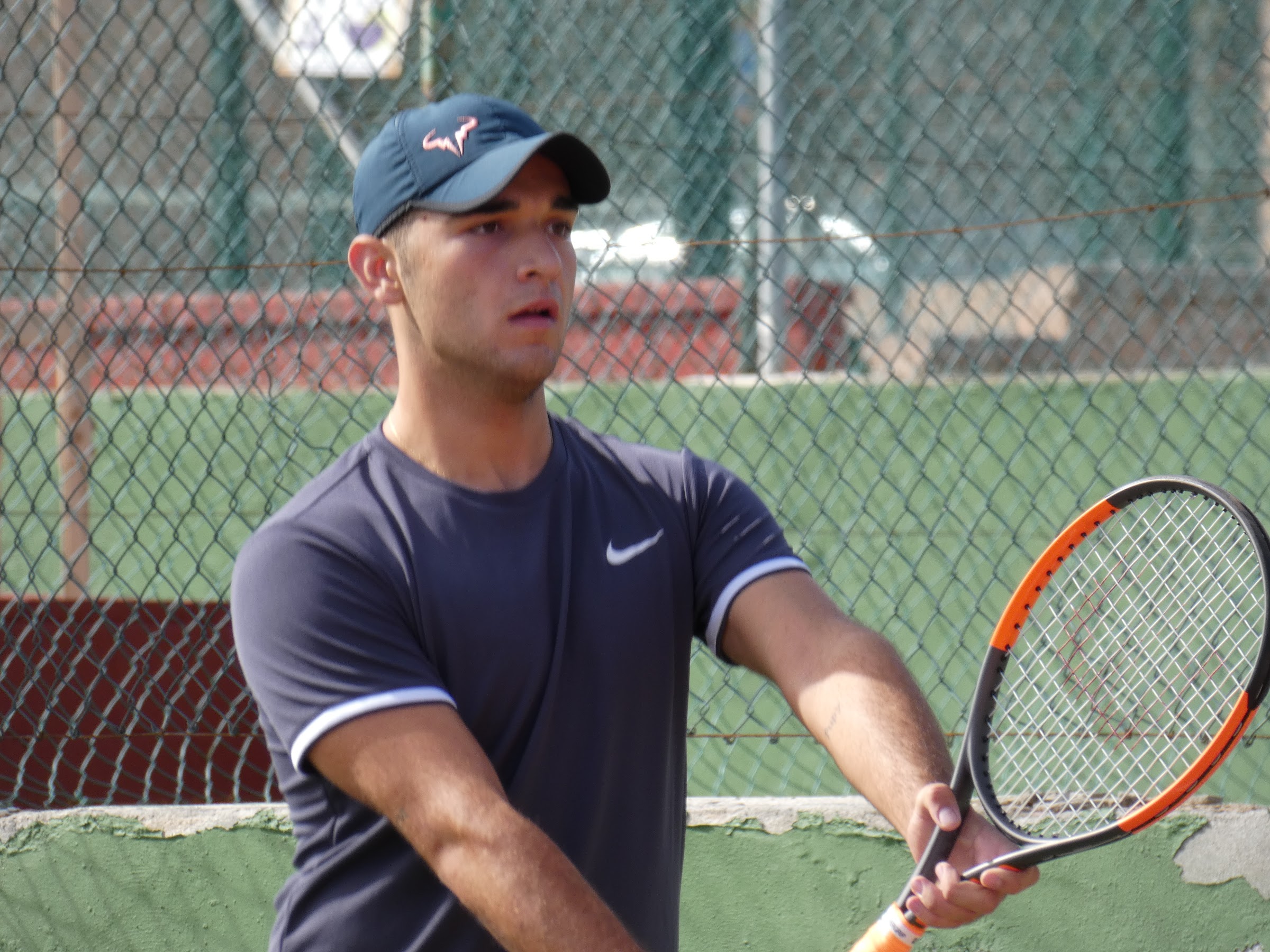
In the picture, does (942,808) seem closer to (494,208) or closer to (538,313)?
(538,313)

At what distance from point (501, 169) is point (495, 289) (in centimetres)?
16

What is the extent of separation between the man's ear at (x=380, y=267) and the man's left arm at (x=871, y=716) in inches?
25.9

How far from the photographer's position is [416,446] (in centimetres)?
196

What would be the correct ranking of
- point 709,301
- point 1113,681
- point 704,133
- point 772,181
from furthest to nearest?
point 704,133
point 709,301
point 772,181
point 1113,681

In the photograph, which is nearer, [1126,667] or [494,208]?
[494,208]

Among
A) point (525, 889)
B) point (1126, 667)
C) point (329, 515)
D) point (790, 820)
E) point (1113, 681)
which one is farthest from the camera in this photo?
point (790, 820)

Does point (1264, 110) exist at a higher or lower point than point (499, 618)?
higher

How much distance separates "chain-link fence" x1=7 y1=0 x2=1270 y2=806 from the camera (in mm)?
3906

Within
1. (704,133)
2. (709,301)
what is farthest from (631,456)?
(704,133)

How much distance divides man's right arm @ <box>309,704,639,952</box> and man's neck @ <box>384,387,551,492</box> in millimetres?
369

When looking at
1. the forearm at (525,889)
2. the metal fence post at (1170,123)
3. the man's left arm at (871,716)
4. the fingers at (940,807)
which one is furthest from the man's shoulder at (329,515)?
the metal fence post at (1170,123)

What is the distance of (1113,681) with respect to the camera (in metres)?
2.81

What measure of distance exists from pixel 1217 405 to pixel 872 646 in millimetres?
2322

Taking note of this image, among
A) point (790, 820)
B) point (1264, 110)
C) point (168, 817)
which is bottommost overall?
point (168, 817)
